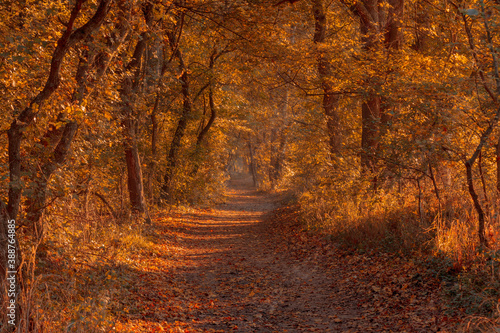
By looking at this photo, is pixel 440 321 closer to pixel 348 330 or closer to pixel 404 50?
pixel 348 330

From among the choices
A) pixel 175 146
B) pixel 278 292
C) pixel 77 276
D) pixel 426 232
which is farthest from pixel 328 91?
pixel 77 276

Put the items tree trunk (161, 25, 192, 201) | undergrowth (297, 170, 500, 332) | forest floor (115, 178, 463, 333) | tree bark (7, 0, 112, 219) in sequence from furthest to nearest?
tree trunk (161, 25, 192, 201)
forest floor (115, 178, 463, 333)
undergrowth (297, 170, 500, 332)
tree bark (7, 0, 112, 219)

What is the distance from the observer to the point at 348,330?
582 cm

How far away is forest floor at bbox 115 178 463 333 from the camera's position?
5953mm

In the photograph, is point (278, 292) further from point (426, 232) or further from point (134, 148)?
point (134, 148)

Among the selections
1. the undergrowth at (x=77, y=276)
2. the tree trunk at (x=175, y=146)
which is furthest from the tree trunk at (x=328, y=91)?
the undergrowth at (x=77, y=276)

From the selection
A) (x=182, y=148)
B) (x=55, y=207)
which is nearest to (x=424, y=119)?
(x=55, y=207)

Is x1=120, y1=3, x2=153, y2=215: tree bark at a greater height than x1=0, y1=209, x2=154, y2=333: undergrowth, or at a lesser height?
greater

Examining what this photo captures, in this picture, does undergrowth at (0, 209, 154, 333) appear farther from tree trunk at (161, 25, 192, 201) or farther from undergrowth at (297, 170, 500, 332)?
tree trunk at (161, 25, 192, 201)

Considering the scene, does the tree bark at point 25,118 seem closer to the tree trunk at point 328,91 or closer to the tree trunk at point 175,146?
the tree trunk at point 328,91

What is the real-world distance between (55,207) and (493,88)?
24.9 feet

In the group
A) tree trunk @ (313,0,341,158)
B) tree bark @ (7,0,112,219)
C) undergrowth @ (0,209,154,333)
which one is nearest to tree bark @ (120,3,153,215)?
undergrowth @ (0,209,154,333)

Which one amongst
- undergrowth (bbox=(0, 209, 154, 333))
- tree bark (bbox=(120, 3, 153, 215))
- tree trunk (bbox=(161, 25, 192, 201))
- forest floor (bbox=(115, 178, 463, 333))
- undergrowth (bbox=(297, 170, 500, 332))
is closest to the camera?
undergrowth (bbox=(0, 209, 154, 333))

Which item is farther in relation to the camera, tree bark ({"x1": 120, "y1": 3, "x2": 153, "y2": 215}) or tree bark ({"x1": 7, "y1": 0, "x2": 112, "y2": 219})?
tree bark ({"x1": 120, "y1": 3, "x2": 153, "y2": 215})
